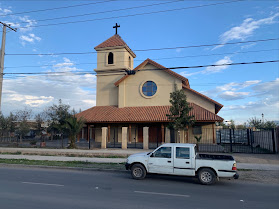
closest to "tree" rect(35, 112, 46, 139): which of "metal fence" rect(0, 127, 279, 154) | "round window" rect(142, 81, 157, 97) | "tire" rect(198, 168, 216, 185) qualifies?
"metal fence" rect(0, 127, 279, 154)

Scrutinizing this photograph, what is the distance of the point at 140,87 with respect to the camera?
1072 inches

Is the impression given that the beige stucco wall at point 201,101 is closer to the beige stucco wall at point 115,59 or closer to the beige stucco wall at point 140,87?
the beige stucco wall at point 140,87

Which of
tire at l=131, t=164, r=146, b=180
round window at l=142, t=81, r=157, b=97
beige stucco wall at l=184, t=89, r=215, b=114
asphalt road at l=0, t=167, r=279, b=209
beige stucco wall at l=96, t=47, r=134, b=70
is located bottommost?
asphalt road at l=0, t=167, r=279, b=209

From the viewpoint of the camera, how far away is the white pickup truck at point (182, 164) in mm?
7977

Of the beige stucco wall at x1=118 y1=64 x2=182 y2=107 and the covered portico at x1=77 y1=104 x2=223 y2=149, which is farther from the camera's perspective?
the beige stucco wall at x1=118 y1=64 x2=182 y2=107

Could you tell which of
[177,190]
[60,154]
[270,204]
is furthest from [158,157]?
[60,154]

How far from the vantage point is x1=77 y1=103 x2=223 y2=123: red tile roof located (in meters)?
22.8

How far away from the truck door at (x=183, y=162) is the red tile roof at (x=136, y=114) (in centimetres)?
1389

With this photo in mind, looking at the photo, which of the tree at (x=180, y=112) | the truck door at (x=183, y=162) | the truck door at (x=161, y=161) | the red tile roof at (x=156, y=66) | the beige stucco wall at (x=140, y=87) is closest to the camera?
the truck door at (x=183, y=162)

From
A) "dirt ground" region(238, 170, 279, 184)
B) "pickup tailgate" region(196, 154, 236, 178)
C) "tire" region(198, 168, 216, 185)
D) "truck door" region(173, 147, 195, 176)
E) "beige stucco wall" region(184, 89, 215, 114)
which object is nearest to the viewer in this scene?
"pickup tailgate" region(196, 154, 236, 178)

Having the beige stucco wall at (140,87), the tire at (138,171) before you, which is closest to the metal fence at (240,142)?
the beige stucco wall at (140,87)

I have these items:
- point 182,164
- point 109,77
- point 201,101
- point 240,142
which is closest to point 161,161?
point 182,164

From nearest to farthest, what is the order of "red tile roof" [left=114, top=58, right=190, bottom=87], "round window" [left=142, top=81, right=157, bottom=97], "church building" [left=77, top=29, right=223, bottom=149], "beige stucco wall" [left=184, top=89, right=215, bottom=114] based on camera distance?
1. "church building" [left=77, top=29, right=223, bottom=149]
2. "beige stucco wall" [left=184, top=89, right=215, bottom=114]
3. "red tile roof" [left=114, top=58, right=190, bottom=87]
4. "round window" [left=142, top=81, right=157, bottom=97]

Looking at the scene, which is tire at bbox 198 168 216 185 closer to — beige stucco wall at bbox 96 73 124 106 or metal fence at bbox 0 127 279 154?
metal fence at bbox 0 127 279 154
